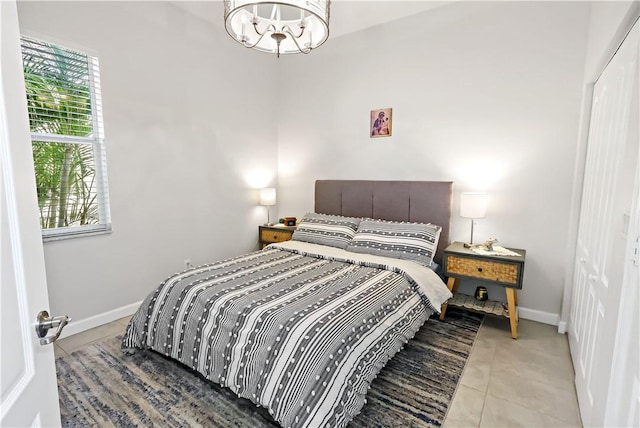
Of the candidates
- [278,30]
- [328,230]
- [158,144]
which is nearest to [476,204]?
[328,230]

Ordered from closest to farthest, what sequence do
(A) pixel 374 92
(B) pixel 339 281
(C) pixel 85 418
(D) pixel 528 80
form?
(C) pixel 85 418, (B) pixel 339 281, (D) pixel 528 80, (A) pixel 374 92

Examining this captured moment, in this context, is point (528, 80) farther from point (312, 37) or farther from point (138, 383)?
point (138, 383)

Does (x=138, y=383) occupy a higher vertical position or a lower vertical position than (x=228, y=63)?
lower

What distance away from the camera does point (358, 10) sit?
3.21 metres

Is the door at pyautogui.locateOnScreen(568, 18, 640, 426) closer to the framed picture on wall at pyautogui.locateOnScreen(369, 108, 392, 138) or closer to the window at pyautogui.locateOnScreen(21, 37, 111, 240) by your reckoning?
the framed picture on wall at pyautogui.locateOnScreen(369, 108, 392, 138)

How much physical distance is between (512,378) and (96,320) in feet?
10.9

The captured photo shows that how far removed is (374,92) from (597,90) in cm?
197

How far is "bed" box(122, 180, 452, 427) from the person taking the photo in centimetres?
155

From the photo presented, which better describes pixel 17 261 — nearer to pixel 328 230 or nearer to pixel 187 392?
pixel 187 392

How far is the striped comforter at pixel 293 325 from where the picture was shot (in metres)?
1.53

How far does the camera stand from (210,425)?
1.69 meters

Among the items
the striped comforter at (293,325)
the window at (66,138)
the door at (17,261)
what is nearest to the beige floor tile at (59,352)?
the striped comforter at (293,325)

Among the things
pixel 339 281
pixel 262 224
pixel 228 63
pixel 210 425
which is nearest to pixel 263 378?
pixel 210 425

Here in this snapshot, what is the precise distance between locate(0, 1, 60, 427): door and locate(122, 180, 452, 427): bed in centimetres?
99
